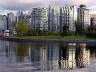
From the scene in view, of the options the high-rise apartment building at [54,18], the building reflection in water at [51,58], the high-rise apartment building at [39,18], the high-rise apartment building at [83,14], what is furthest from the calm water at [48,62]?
the high-rise apartment building at [54,18]

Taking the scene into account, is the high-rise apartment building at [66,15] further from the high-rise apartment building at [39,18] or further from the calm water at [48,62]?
the calm water at [48,62]

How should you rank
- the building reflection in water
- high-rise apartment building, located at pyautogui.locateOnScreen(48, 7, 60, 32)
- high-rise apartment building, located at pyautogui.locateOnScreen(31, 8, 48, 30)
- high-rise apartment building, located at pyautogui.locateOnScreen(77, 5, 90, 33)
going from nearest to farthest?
the building reflection in water
high-rise apartment building, located at pyautogui.locateOnScreen(77, 5, 90, 33)
high-rise apartment building, located at pyautogui.locateOnScreen(31, 8, 48, 30)
high-rise apartment building, located at pyautogui.locateOnScreen(48, 7, 60, 32)

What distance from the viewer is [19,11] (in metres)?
188

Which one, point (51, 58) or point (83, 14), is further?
point (83, 14)

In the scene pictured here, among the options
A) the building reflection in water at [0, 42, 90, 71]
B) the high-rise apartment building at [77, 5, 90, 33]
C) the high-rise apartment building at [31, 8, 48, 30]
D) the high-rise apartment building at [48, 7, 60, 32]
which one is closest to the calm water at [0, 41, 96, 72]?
the building reflection in water at [0, 42, 90, 71]

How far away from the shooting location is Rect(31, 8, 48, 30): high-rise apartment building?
163087 mm

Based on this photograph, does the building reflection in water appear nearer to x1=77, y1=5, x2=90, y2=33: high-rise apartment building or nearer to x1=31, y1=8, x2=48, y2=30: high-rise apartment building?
x1=77, y1=5, x2=90, y2=33: high-rise apartment building

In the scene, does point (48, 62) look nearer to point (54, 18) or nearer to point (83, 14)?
point (83, 14)

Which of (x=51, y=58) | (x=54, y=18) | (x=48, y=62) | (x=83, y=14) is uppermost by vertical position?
(x=83, y=14)

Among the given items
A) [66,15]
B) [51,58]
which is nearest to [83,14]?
[66,15]

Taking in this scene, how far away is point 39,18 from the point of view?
17075cm

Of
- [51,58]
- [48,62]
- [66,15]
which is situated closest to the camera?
[48,62]

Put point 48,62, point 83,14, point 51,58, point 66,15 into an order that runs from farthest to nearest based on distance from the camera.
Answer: point 66,15, point 83,14, point 51,58, point 48,62

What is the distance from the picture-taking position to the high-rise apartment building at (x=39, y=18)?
163 metres
